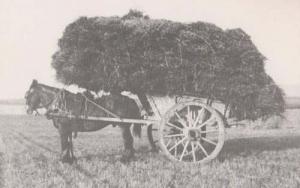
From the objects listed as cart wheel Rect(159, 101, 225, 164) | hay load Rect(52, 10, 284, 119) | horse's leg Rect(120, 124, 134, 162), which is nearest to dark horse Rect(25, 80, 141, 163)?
horse's leg Rect(120, 124, 134, 162)

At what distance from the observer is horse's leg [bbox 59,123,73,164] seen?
391 inches

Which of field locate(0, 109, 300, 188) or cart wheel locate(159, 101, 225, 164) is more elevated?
cart wheel locate(159, 101, 225, 164)

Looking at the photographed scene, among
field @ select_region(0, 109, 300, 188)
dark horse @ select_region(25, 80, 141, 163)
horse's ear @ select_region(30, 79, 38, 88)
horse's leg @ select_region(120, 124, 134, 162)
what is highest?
horse's ear @ select_region(30, 79, 38, 88)

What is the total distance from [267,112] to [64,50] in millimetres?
4632

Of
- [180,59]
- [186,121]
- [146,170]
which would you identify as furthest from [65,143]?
[180,59]

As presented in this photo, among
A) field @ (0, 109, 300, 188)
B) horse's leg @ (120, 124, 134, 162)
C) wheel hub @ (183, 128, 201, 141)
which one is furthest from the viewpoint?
horse's leg @ (120, 124, 134, 162)

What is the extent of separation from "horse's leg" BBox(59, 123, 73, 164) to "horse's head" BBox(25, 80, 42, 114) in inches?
28.1

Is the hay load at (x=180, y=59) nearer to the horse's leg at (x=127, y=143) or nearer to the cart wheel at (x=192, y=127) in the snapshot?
the cart wheel at (x=192, y=127)

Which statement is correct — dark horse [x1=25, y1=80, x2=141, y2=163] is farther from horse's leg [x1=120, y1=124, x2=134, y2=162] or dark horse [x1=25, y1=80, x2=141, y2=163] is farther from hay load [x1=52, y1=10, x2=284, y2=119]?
hay load [x1=52, y1=10, x2=284, y2=119]

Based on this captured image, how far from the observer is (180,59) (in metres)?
9.48

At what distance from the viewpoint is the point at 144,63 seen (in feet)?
31.4

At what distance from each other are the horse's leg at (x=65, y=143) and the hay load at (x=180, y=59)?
149 centimetres

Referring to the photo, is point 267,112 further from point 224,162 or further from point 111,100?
point 111,100

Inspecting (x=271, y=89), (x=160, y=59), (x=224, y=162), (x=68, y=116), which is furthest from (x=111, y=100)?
(x=271, y=89)
